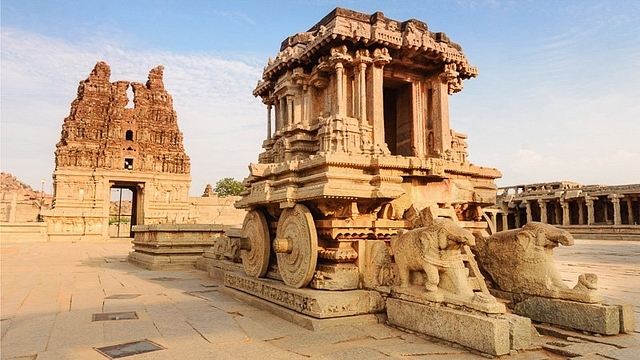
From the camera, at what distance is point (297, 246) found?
223 inches

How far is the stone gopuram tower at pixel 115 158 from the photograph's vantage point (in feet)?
96.5

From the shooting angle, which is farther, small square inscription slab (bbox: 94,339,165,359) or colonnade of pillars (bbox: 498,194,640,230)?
colonnade of pillars (bbox: 498,194,640,230)

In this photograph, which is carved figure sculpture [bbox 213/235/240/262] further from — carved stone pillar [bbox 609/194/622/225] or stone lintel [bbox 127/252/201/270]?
carved stone pillar [bbox 609/194/622/225]

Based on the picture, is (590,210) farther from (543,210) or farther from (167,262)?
(167,262)

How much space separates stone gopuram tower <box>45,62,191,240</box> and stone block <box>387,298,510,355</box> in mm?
A: 27898

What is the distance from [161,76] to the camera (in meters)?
36.2

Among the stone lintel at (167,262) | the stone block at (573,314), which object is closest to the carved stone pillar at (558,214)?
the stone lintel at (167,262)

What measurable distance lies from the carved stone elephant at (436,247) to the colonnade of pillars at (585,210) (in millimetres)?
32786

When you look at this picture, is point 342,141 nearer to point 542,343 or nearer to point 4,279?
point 542,343

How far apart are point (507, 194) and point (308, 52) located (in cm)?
3909

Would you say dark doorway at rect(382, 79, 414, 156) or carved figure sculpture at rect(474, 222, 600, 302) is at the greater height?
dark doorway at rect(382, 79, 414, 156)

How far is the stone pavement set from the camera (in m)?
3.82

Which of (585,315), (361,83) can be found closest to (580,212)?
(361,83)

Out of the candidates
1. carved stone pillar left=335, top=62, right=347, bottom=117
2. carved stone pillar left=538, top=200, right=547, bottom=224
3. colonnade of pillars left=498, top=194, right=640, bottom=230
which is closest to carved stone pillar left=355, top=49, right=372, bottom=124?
carved stone pillar left=335, top=62, right=347, bottom=117
